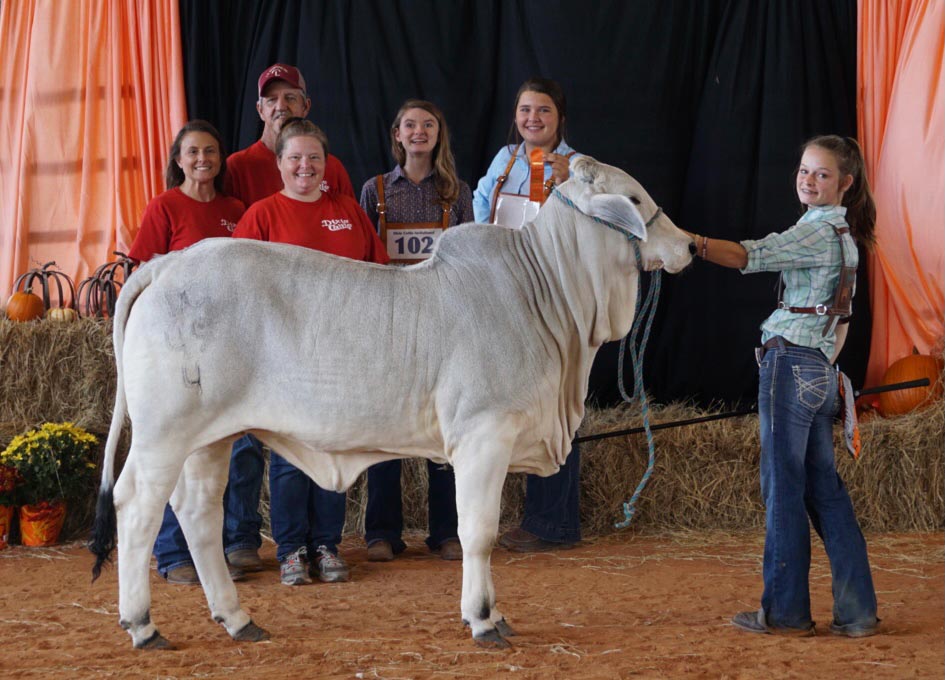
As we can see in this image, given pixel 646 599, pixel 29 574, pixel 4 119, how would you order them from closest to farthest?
pixel 646 599, pixel 29 574, pixel 4 119

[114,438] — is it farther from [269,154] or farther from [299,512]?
[269,154]

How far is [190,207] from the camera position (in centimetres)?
470

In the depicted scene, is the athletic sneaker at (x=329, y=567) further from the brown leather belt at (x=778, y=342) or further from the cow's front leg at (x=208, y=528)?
the brown leather belt at (x=778, y=342)

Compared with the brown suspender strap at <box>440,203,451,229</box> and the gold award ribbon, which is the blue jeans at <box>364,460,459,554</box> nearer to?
the brown suspender strap at <box>440,203,451,229</box>

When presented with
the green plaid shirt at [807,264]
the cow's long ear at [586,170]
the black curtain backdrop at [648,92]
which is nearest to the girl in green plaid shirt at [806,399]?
the green plaid shirt at [807,264]

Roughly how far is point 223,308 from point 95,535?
3.22 feet

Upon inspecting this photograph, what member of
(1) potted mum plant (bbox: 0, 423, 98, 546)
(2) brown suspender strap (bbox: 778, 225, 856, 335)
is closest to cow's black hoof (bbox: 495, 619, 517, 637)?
(2) brown suspender strap (bbox: 778, 225, 856, 335)

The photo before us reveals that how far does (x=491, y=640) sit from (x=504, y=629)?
0.37 ft

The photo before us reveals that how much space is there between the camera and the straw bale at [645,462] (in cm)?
572

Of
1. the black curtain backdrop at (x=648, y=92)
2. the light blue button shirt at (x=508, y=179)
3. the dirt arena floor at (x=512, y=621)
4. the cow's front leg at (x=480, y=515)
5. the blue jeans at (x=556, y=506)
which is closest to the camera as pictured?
the dirt arena floor at (x=512, y=621)

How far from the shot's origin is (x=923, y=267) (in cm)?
622

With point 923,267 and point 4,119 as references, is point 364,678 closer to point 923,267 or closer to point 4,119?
point 923,267

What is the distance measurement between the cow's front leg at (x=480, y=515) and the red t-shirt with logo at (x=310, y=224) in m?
1.29

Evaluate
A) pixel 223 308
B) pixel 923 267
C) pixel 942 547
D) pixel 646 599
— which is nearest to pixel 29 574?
pixel 223 308
